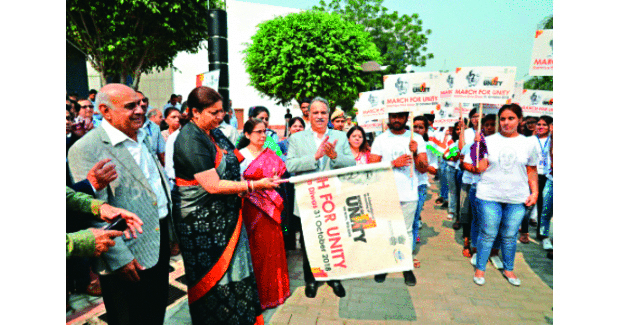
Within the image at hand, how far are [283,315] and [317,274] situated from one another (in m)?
1.09

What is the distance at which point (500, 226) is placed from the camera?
161 inches

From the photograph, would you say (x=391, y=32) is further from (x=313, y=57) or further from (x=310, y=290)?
(x=310, y=290)

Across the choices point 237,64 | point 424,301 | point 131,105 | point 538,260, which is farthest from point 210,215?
point 237,64

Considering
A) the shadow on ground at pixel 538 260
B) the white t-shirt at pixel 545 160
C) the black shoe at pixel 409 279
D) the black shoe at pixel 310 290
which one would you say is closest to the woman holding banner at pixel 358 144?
the black shoe at pixel 409 279

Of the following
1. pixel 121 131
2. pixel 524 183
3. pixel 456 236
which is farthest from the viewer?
pixel 456 236

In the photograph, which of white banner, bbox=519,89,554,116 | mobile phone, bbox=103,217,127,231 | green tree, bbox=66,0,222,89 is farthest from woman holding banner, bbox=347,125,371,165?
green tree, bbox=66,0,222,89

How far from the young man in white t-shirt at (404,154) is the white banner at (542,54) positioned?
2.15m

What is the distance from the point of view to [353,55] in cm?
1975

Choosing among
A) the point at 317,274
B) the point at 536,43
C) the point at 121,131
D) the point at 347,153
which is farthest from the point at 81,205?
the point at 536,43

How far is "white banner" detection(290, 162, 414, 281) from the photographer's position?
2.41m

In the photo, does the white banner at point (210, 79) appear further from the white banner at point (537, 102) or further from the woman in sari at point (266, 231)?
the white banner at point (537, 102)

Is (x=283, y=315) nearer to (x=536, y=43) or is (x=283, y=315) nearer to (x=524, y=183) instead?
(x=524, y=183)

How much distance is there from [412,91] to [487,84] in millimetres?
1061

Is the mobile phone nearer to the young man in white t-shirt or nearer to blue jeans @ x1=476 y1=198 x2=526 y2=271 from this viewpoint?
the young man in white t-shirt
